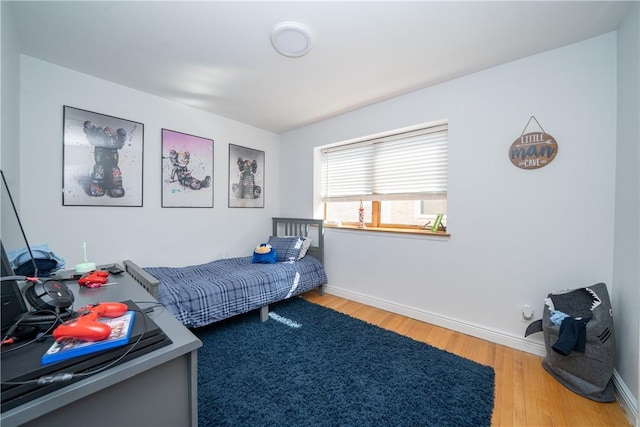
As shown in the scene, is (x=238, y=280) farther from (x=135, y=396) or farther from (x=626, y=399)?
(x=626, y=399)

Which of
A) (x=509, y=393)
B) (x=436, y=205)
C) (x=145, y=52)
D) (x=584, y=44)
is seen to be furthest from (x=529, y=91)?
(x=145, y=52)

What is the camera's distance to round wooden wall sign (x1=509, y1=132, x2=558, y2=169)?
179 centimetres

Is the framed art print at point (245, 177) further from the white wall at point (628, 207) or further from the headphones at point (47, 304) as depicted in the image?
the white wall at point (628, 207)

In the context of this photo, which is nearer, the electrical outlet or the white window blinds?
the electrical outlet

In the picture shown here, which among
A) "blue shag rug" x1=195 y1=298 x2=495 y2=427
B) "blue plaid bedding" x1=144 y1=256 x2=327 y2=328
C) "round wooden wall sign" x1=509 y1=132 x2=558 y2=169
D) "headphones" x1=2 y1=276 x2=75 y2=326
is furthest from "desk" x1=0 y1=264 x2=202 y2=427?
"round wooden wall sign" x1=509 y1=132 x2=558 y2=169

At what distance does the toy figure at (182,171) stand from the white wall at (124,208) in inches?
5.2

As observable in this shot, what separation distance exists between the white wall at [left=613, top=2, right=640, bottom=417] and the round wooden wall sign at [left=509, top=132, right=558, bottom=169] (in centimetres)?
32

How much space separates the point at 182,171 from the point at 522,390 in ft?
11.2

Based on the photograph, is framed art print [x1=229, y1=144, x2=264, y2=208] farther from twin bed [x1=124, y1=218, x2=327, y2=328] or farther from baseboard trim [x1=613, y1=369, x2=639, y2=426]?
baseboard trim [x1=613, y1=369, x2=639, y2=426]

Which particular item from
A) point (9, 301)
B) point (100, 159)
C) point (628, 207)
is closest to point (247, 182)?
point (100, 159)

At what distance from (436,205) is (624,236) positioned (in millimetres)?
1240

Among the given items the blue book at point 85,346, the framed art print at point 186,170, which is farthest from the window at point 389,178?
the blue book at point 85,346

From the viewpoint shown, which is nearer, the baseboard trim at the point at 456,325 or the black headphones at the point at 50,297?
the black headphones at the point at 50,297

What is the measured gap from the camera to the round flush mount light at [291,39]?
1.56m
